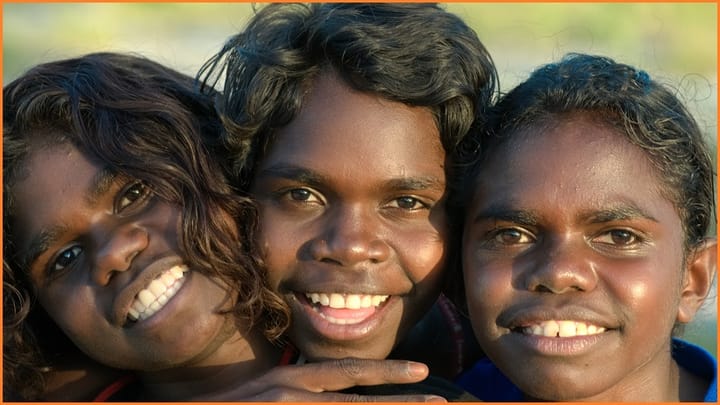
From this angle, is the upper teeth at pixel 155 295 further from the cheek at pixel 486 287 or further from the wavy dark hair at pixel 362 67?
the cheek at pixel 486 287

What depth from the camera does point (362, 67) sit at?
9.56 feet

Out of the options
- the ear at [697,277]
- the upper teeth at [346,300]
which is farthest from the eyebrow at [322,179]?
the ear at [697,277]

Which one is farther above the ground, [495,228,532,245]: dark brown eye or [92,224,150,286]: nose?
[495,228,532,245]: dark brown eye

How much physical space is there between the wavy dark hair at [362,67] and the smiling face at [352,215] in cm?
5

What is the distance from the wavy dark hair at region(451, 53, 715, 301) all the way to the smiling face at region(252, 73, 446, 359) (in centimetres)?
16

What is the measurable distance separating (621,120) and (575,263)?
456mm

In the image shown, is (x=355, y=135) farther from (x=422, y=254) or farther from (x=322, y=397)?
(x=322, y=397)

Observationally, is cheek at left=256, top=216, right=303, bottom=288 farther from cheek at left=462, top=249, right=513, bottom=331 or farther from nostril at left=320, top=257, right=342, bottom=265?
cheek at left=462, top=249, right=513, bottom=331

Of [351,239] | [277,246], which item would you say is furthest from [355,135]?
[277,246]

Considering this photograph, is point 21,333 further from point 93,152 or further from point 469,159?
point 469,159

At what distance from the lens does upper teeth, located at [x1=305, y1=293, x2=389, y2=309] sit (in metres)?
2.93

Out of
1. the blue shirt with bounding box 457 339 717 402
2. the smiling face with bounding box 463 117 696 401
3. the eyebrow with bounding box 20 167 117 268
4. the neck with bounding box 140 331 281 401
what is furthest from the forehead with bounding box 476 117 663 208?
the eyebrow with bounding box 20 167 117 268

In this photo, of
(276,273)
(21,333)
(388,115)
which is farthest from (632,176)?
(21,333)

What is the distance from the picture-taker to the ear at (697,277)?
292cm
